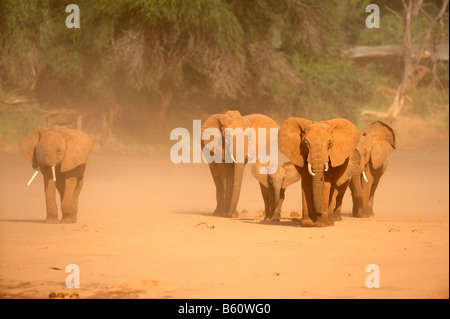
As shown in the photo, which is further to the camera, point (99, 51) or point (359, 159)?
point (99, 51)

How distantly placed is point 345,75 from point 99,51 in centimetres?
831

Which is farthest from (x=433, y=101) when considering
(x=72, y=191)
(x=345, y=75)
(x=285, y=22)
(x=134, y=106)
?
(x=72, y=191)

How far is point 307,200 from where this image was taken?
13883 mm

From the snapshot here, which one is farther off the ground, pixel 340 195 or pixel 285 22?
pixel 285 22

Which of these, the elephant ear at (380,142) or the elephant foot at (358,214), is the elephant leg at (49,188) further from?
the elephant ear at (380,142)

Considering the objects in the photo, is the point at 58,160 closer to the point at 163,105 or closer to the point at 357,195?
the point at 357,195

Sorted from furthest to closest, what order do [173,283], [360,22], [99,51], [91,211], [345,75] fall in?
[360,22], [345,75], [99,51], [91,211], [173,283]

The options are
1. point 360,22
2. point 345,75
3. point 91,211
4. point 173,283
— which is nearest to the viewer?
point 173,283

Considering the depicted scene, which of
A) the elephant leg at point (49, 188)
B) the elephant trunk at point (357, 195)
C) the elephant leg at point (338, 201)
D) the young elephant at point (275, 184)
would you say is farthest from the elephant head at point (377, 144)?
the elephant leg at point (49, 188)

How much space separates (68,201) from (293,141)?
3.27m

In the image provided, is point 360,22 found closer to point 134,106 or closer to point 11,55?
point 134,106
